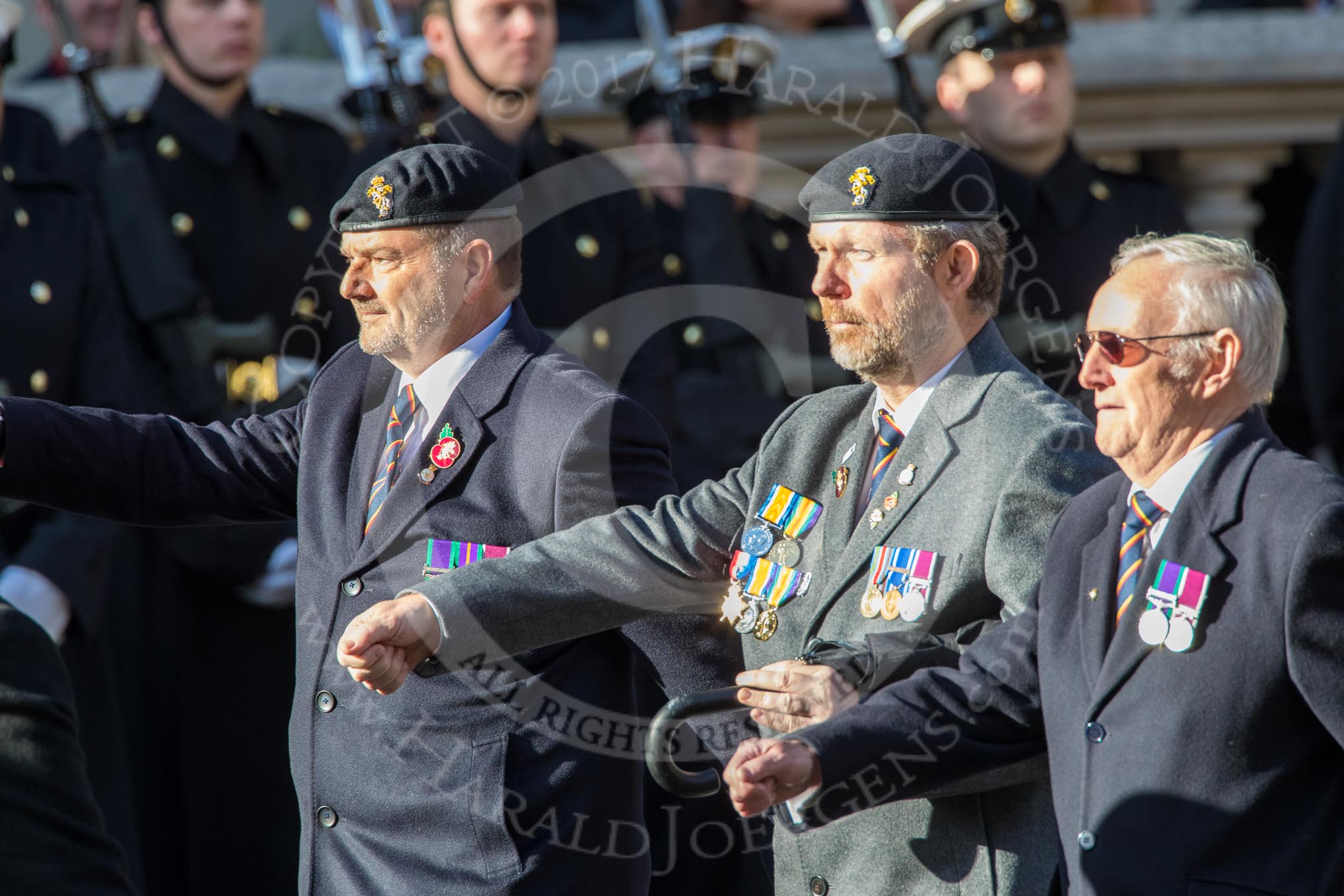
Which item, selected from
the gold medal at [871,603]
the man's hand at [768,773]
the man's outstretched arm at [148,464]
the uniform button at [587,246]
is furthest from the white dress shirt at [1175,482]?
the uniform button at [587,246]

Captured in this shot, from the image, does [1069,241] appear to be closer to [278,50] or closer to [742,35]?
[742,35]

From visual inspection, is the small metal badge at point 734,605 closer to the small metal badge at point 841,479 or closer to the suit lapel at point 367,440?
the small metal badge at point 841,479

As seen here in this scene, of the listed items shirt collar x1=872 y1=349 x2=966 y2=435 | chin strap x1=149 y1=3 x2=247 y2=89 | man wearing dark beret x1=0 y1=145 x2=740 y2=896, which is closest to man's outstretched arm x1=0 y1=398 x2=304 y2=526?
man wearing dark beret x1=0 y1=145 x2=740 y2=896

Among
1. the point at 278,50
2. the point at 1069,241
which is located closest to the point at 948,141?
the point at 1069,241

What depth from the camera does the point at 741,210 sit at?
18.2ft

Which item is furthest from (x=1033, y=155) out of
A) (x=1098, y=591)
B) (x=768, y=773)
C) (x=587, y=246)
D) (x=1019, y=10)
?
(x=768, y=773)

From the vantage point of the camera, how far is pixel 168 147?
17.2 feet

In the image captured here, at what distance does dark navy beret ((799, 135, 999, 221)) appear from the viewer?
10.1 feet

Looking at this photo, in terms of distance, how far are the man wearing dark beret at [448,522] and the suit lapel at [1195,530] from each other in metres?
0.91

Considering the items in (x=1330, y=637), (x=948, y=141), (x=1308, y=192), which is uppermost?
(x=948, y=141)

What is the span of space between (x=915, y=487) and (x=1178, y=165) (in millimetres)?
3427

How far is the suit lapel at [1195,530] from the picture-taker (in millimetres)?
2645

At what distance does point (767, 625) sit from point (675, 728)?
31 cm

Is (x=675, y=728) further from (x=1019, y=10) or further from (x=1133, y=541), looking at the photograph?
(x=1019, y=10)
